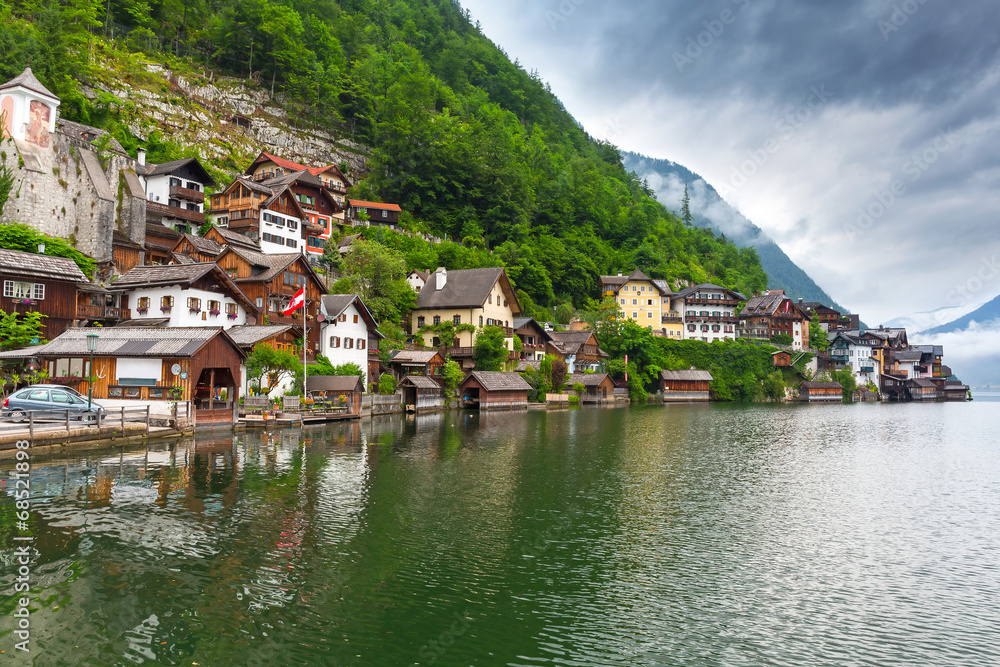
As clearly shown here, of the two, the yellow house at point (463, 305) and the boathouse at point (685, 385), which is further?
the boathouse at point (685, 385)

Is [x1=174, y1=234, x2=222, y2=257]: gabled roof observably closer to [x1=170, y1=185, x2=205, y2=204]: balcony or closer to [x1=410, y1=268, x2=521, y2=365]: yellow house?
[x1=170, y1=185, x2=205, y2=204]: balcony

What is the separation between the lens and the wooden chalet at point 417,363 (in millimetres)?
63906

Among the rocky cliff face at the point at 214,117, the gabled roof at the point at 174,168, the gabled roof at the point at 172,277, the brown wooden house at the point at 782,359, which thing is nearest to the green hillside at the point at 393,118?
the rocky cliff face at the point at 214,117

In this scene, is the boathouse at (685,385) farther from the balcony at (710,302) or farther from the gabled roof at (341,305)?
the gabled roof at (341,305)

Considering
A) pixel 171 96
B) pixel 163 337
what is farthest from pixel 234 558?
pixel 171 96

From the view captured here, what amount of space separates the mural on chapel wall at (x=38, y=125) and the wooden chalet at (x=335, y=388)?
35337 mm

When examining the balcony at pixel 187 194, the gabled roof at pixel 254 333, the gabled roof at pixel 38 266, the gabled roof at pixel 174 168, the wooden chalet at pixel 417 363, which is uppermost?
the gabled roof at pixel 174 168

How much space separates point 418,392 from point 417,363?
4084 mm

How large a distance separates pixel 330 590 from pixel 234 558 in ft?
12.2

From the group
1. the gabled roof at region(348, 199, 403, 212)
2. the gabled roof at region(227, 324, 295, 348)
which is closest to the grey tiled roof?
the gabled roof at region(348, 199, 403, 212)

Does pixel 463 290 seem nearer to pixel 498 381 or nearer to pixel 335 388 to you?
pixel 498 381

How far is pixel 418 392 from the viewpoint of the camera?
199 ft

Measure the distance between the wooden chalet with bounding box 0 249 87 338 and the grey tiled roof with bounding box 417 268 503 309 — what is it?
128ft

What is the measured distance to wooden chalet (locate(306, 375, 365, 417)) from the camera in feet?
162
